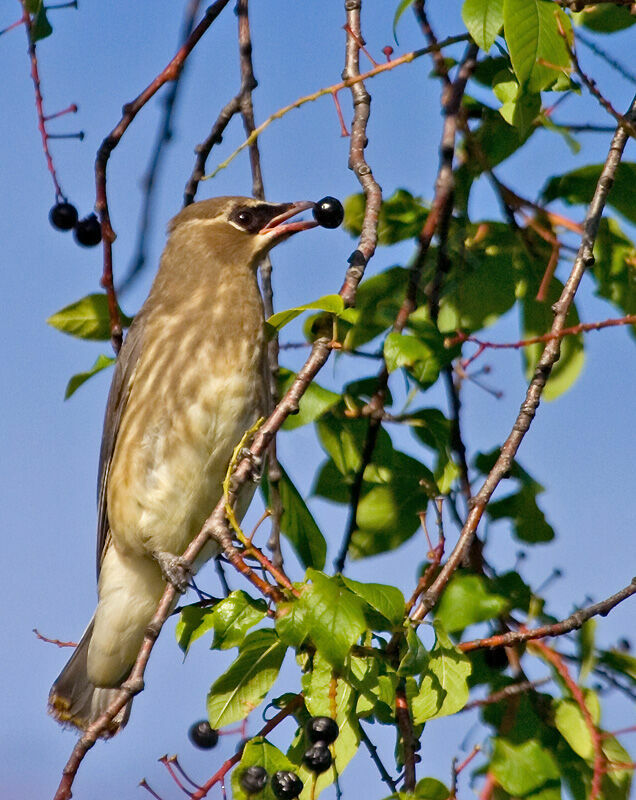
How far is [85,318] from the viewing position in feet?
15.3

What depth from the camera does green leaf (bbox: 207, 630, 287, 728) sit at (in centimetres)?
345

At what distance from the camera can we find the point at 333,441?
428 centimetres

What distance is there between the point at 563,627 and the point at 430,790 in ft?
2.12

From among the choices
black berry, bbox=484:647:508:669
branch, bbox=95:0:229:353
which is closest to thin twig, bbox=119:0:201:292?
branch, bbox=95:0:229:353

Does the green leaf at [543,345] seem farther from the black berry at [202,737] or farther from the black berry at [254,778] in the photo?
the black berry at [254,778]

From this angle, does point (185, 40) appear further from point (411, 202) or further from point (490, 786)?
point (490, 786)

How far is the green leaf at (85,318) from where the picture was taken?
4.60 m

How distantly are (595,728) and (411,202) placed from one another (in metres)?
2.06

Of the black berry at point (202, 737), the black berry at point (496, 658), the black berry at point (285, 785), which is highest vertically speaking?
the black berry at point (202, 737)

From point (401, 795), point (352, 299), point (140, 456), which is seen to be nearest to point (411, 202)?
point (352, 299)

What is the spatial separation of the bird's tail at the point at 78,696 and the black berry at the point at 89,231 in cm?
188

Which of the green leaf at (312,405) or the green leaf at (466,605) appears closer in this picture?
the green leaf at (466,605)

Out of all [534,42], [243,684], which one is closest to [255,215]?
[534,42]

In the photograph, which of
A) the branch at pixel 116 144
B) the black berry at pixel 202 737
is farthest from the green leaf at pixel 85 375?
the black berry at pixel 202 737
